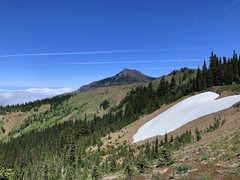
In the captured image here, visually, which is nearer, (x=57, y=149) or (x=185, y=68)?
(x=57, y=149)

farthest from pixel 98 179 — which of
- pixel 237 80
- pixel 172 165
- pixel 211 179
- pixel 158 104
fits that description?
pixel 237 80

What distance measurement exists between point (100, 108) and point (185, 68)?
4786 inches

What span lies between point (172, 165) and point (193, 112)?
4091cm

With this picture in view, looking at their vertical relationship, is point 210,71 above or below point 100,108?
above

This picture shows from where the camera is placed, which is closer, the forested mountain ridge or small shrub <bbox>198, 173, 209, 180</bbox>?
small shrub <bbox>198, 173, 209, 180</bbox>

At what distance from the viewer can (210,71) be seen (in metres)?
82.8

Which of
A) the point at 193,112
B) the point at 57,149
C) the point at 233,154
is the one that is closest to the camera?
the point at 233,154

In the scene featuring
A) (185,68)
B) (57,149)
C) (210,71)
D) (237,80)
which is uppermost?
(185,68)

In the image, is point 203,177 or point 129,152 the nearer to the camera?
point 203,177

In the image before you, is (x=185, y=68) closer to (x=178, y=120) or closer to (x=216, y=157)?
(x=178, y=120)

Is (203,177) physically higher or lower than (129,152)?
higher

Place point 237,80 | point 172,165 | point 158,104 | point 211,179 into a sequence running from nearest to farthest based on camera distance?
point 211,179
point 172,165
point 237,80
point 158,104

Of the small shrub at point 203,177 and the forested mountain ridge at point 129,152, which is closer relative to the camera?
the small shrub at point 203,177

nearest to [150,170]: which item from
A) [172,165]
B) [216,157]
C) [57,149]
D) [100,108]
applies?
[172,165]
